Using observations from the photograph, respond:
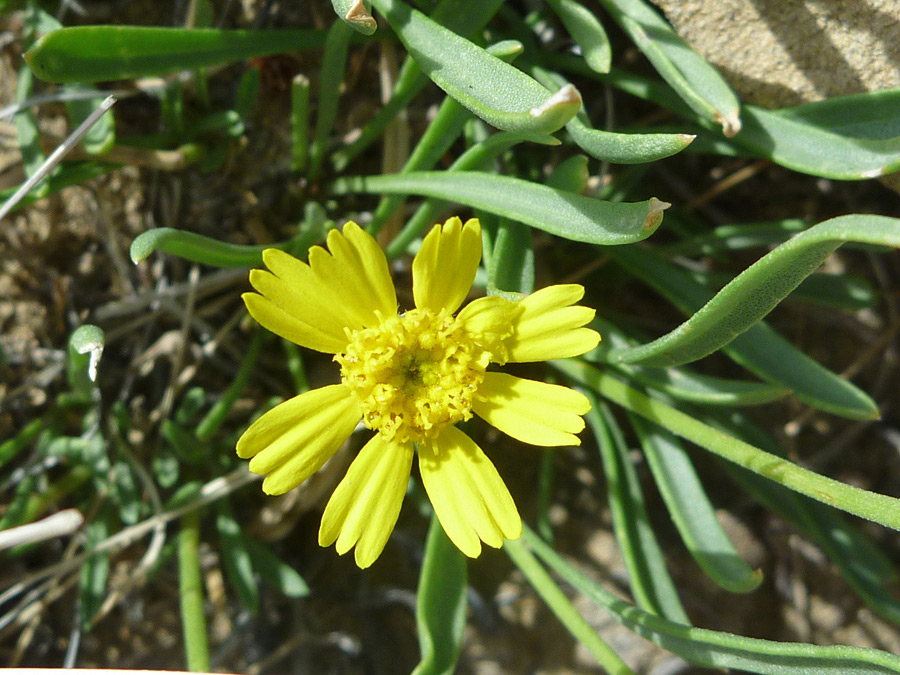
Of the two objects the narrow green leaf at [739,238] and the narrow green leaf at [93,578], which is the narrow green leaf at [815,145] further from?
the narrow green leaf at [93,578]

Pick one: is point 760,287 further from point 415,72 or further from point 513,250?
point 415,72

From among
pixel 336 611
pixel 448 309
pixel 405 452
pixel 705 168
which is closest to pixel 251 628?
pixel 336 611

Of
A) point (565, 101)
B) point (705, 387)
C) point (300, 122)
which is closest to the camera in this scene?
point (565, 101)

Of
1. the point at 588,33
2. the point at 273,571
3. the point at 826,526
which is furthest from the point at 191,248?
the point at 826,526

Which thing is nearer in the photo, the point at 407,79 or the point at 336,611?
the point at 407,79

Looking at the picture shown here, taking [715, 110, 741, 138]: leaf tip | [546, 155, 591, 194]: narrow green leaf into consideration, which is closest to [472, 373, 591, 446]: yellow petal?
[546, 155, 591, 194]: narrow green leaf

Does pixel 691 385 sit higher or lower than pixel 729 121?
lower

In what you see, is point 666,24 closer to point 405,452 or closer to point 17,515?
point 405,452
